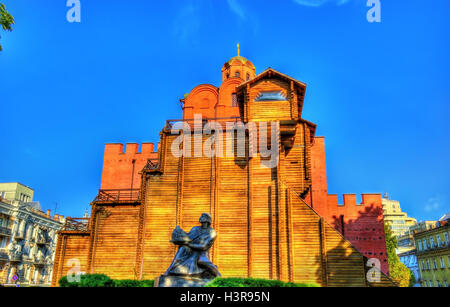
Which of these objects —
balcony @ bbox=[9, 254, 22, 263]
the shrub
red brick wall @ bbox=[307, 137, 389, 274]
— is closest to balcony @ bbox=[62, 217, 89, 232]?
the shrub

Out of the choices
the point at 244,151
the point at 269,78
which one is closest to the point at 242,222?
the point at 244,151

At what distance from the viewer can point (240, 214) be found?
71.2 feet

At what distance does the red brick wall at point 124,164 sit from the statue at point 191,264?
1980cm

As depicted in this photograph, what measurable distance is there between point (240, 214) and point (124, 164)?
14.8 m

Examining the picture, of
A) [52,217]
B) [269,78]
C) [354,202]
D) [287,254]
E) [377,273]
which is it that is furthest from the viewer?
[52,217]

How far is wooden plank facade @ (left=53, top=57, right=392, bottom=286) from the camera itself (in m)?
20.3

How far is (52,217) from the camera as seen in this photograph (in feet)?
177

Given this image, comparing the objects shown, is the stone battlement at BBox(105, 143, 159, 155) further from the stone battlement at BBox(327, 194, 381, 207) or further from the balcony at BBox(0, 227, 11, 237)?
the balcony at BBox(0, 227, 11, 237)

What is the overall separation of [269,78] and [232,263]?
37.5ft

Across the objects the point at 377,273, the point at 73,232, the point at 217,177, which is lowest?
the point at 377,273

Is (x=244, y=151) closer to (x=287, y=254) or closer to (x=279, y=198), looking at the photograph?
(x=279, y=198)

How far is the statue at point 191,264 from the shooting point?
489 inches

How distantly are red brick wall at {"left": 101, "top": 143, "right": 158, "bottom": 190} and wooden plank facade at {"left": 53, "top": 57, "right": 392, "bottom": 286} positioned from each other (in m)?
8.64

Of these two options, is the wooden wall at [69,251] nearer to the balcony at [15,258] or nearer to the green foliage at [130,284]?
the green foliage at [130,284]
